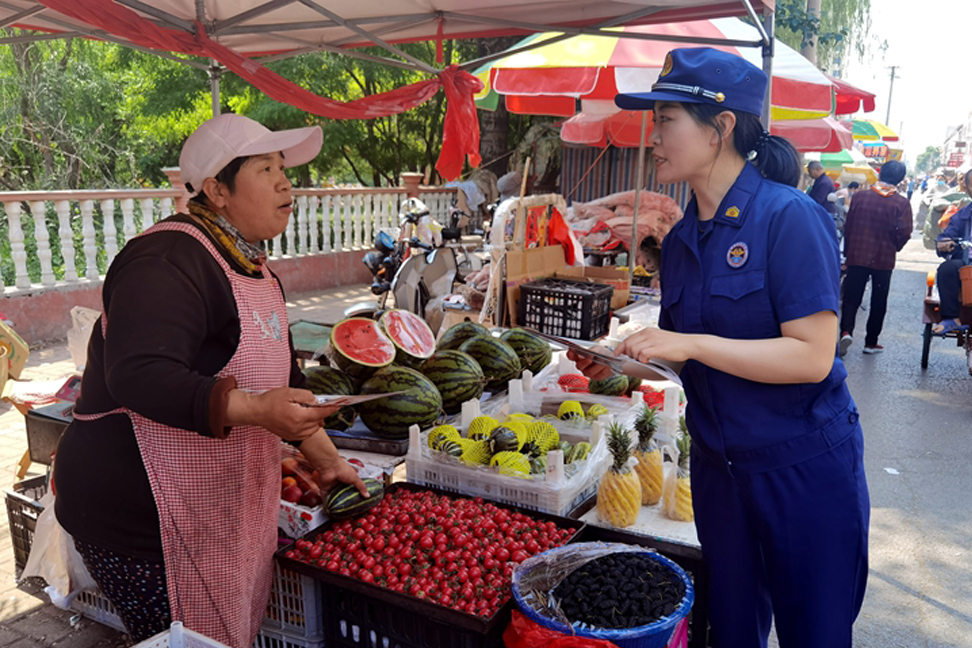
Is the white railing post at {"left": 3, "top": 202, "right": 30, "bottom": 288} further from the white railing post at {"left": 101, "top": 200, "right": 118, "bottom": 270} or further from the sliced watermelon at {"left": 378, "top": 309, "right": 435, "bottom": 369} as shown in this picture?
the sliced watermelon at {"left": 378, "top": 309, "right": 435, "bottom": 369}

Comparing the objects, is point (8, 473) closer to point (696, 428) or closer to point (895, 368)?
point (696, 428)

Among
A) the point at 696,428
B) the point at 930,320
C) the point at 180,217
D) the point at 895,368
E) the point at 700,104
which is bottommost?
the point at 895,368

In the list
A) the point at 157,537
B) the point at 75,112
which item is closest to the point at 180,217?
the point at 157,537

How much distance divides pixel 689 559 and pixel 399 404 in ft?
4.78

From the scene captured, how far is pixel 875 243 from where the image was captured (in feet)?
31.1

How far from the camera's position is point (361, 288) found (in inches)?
506

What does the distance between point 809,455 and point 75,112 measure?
18482 millimetres

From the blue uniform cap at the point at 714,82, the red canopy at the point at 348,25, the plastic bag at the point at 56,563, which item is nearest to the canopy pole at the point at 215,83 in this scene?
the red canopy at the point at 348,25

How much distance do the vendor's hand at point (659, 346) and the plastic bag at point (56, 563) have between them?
2755mm

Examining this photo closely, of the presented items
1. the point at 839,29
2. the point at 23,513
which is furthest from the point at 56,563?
the point at 839,29

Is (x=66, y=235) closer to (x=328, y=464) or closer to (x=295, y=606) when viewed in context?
(x=328, y=464)

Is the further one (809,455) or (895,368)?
(895,368)

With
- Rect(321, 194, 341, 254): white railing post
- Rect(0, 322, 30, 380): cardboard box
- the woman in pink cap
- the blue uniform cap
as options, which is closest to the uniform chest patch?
the blue uniform cap

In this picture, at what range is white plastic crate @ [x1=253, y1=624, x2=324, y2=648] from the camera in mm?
2645
